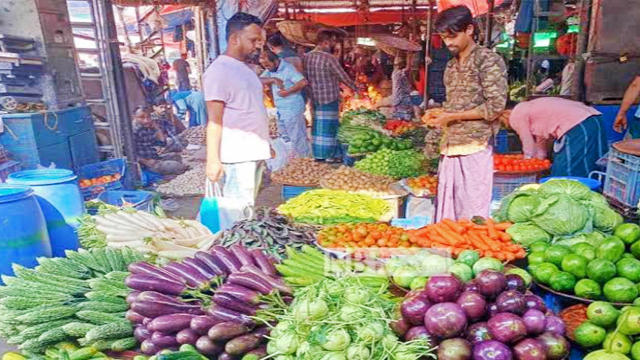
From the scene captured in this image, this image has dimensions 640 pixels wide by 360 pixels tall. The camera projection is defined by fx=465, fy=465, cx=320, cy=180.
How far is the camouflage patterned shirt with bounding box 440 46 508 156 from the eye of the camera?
3.35 m

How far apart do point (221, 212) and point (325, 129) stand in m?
3.59

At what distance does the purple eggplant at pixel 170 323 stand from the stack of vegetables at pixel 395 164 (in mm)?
3438

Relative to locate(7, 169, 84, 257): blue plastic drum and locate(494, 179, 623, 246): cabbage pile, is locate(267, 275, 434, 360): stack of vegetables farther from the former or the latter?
locate(7, 169, 84, 257): blue plastic drum

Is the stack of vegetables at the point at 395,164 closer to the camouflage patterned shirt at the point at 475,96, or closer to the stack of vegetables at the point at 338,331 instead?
the camouflage patterned shirt at the point at 475,96

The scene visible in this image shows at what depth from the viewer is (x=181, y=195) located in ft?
22.9

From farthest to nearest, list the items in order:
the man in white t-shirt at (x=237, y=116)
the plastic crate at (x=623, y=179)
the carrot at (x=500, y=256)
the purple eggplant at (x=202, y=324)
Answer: the plastic crate at (x=623, y=179)
the man in white t-shirt at (x=237, y=116)
the carrot at (x=500, y=256)
the purple eggplant at (x=202, y=324)

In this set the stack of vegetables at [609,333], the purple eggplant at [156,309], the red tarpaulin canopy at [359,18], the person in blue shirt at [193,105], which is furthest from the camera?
the red tarpaulin canopy at [359,18]

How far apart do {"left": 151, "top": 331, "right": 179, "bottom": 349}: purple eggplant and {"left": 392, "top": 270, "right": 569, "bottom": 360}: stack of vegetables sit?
0.92 m

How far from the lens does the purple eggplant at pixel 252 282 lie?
2.01 m

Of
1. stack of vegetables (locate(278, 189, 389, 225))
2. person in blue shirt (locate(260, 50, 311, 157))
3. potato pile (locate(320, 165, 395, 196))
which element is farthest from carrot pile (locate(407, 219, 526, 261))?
person in blue shirt (locate(260, 50, 311, 157))

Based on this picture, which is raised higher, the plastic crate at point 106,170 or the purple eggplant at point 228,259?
the purple eggplant at point 228,259

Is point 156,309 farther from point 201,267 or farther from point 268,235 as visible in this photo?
point 268,235

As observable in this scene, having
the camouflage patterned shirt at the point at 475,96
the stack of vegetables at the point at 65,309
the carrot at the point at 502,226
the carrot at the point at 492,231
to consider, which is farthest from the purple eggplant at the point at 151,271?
the camouflage patterned shirt at the point at 475,96

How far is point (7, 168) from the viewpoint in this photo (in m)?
4.88
